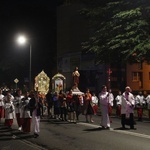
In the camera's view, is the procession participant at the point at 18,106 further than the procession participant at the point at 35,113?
Yes

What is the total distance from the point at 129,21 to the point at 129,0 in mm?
1840

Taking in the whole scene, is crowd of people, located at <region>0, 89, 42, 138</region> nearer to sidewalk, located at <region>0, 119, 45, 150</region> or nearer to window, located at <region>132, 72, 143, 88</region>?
sidewalk, located at <region>0, 119, 45, 150</region>

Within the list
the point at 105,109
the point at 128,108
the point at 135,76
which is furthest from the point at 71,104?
the point at 135,76

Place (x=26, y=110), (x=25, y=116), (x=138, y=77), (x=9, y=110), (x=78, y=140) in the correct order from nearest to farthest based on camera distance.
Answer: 1. (x=78, y=140)
2. (x=26, y=110)
3. (x=25, y=116)
4. (x=9, y=110)
5. (x=138, y=77)

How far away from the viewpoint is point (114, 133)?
14.3m

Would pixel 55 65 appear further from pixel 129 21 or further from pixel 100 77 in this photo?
pixel 129 21

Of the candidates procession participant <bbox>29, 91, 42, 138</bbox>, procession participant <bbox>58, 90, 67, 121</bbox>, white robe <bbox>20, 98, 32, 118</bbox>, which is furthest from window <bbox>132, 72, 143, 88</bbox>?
procession participant <bbox>29, 91, 42, 138</bbox>

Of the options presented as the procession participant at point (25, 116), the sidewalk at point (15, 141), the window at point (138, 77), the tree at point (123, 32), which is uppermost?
the tree at point (123, 32)

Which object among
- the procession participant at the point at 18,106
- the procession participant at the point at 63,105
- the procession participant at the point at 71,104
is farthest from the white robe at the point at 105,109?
the procession participant at the point at 63,105

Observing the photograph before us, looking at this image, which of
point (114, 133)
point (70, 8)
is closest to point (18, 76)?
point (70, 8)

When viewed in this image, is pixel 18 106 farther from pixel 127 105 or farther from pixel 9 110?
pixel 127 105

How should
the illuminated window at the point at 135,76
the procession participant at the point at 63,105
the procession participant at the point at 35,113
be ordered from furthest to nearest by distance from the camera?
the illuminated window at the point at 135,76
the procession participant at the point at 63,105
the procession participant at the point at 35,113

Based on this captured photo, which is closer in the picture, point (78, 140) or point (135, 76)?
point (78, 140)

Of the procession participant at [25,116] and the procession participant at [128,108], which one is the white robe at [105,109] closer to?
the procession participant at [128,108]
